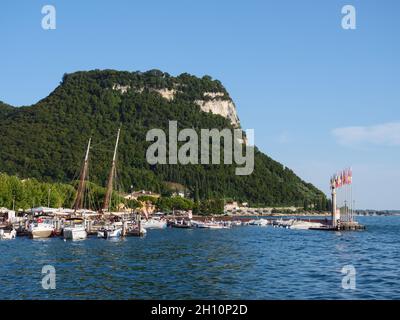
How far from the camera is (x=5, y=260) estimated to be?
52.0 m


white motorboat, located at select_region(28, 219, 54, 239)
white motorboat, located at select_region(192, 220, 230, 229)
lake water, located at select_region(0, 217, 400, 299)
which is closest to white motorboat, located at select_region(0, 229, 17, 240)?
white motorboat, located at select_region(28, 219, 54, 239)

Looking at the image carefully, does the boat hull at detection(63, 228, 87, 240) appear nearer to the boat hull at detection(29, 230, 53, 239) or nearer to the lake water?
the boat hull at detection(29, 230, 53, 239)

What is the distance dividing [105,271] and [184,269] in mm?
7250

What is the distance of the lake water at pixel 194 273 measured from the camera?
34406mm

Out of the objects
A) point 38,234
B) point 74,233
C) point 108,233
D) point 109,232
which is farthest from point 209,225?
point 38,234

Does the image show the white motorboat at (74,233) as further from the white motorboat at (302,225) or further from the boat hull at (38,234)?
the white motorboat at (302,225)

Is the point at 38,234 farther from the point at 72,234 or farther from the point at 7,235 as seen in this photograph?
the point at 72,234

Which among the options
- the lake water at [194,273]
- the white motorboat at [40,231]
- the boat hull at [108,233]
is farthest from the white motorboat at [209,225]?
the lake water at [194,273]

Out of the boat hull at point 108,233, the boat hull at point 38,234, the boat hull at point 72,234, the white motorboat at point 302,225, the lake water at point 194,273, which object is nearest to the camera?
the lake water at point 194,273

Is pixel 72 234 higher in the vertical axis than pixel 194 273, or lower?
higher

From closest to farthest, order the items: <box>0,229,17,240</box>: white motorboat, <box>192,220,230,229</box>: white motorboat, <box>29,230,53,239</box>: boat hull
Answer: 1. <box>0,229,17,240</box>: white motorboat
2. <box>29,230,53,239</box>: boat hull
3. <box>192,220,230,229</box>: white motorboat

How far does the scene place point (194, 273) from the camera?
4512 cm

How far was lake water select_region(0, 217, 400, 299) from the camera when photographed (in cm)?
3441
